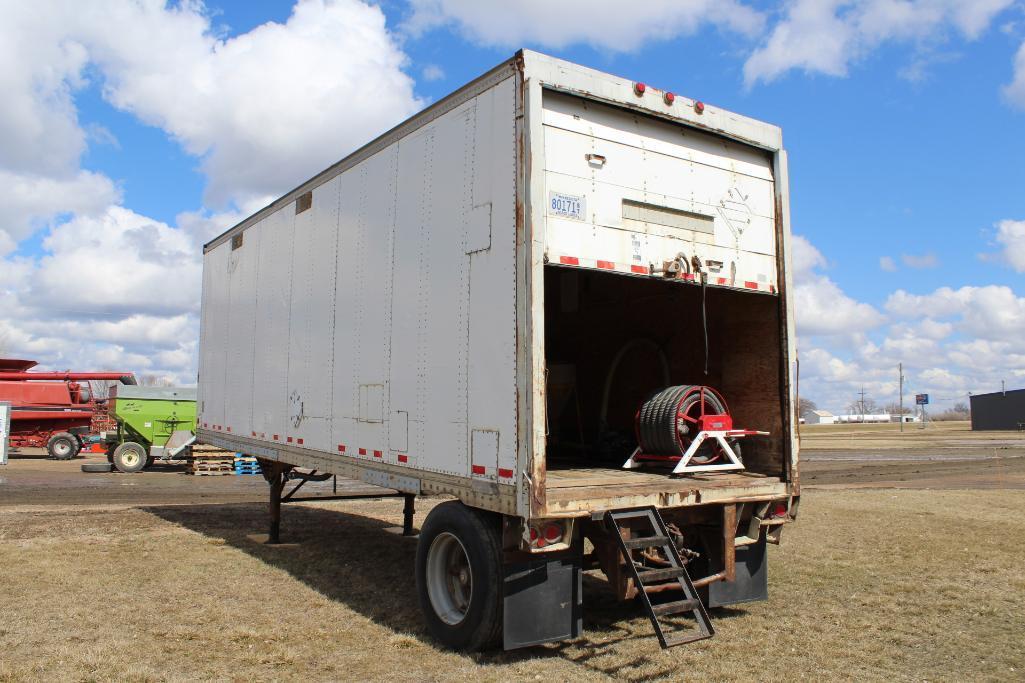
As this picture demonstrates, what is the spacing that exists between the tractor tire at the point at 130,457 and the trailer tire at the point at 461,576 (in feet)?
63.0

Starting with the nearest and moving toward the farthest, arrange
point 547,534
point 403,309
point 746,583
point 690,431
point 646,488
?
point 547,534 < point 646,488 < point 403,309 < point 746,583 < point 690,431

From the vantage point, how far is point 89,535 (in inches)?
415

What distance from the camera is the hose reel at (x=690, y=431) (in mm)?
6734

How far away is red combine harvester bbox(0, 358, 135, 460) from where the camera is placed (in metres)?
26.3

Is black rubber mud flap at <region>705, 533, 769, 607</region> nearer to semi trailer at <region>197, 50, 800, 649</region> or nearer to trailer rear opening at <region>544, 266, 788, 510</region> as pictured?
semi trailer at <region>197, 50, 800, 649</region>

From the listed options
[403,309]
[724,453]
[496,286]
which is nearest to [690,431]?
[724,453]

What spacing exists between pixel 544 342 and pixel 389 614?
2735mm

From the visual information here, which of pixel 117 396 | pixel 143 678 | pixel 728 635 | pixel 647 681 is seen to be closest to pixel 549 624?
pixel 647 681

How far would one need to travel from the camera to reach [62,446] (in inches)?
1018

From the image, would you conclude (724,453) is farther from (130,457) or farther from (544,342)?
(130,457)

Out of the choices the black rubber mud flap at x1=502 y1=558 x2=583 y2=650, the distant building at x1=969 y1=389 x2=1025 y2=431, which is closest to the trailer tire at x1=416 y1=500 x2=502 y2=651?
the black rubber mud flap at x1=502 y1=558 x2=583 y2=650

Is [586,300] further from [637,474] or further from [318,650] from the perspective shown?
[318,650]

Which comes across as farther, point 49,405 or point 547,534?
point 49,405

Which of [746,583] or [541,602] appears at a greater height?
[541,602]
